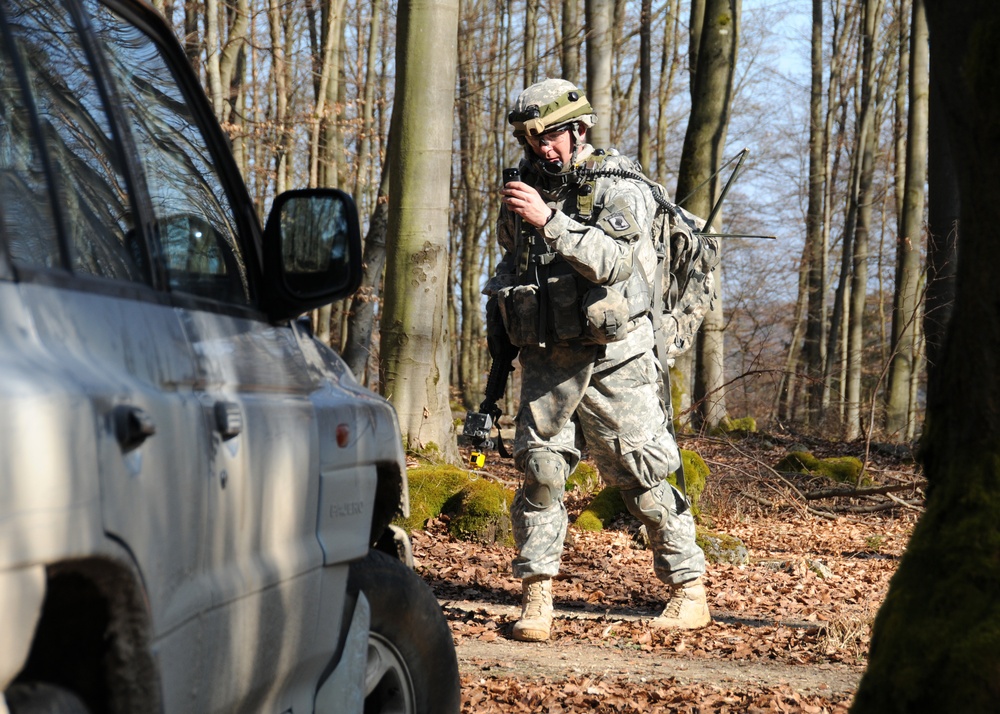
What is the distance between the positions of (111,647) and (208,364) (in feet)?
2.04

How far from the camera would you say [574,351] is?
544 centimetres

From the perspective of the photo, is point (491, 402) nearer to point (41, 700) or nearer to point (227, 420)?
point (227, 420)

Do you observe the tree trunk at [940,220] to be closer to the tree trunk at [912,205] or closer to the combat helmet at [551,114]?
the combat helmet at [551,114]

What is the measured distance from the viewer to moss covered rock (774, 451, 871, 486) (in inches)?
422

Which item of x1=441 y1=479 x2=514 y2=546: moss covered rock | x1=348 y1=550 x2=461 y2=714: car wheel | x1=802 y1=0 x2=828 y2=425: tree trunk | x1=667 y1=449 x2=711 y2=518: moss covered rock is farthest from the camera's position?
x1=802 y1=0 x2=828 y2=425: tree trunk

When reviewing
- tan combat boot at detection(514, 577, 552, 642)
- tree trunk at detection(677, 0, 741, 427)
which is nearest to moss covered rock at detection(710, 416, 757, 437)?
tree trunk at detection(677, 0, 741, 427)

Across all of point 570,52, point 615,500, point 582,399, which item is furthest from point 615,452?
point 570,52

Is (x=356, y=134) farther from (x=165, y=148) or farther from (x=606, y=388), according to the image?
(x=165, y=148)

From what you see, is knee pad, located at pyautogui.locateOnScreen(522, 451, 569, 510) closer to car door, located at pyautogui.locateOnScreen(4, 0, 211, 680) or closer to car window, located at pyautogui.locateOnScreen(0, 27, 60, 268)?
car door, located at pyautogui.locateOnScreen(4, 0, 211, 680)

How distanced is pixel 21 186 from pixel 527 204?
11.0 ft

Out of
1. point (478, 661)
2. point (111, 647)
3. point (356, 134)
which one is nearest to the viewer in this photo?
point (111, 647)

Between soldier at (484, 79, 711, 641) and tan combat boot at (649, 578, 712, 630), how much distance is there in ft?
0.10

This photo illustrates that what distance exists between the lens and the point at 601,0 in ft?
45.6

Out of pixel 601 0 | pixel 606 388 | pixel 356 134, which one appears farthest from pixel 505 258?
pixel 356 134
